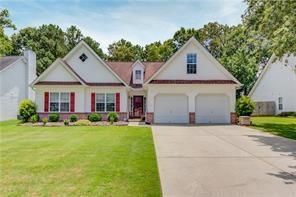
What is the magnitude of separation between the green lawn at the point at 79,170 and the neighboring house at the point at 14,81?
726 inches

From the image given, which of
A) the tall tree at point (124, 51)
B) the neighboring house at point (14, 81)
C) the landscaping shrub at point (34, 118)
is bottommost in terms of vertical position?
the landscaping shrub at point (34, 118)

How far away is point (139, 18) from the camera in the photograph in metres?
18.3

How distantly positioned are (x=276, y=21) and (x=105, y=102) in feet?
54.0

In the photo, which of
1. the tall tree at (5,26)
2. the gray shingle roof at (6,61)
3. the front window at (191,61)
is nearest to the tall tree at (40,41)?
the gray shingle roof at (6,61)

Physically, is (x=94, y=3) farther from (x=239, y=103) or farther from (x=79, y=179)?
(x=239, y=103)

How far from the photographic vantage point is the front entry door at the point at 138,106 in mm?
32406

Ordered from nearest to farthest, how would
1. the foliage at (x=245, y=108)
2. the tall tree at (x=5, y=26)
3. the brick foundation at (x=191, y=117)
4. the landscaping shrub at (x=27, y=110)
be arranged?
the tall tree at (x=5, y=26) → the foliage at (x=245, y=108) → the landscaping shrub at (x=27, y=110) → the brick foundation at (x=191, y=117)

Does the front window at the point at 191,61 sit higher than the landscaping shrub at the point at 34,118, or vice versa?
the front window at the point at 191,61

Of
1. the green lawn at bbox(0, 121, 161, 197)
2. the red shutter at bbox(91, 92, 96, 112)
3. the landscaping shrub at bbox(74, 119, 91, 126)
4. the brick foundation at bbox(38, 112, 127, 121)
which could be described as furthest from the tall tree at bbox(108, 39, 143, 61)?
the green lawn at bbox(0, 121, 161, 197)

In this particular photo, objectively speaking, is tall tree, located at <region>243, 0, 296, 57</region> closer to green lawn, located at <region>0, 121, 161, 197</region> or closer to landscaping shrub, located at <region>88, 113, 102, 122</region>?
green lawn, located at <region>0, 121, 161, 197</region>

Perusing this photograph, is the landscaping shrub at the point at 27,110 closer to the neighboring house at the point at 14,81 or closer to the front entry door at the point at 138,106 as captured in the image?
the neighboring house at the point at 14,81

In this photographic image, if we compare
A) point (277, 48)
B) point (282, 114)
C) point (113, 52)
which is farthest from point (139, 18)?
point (113, 52)

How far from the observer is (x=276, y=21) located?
14.4 m

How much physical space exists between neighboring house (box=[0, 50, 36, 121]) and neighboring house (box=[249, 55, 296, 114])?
24876 mm
